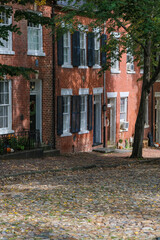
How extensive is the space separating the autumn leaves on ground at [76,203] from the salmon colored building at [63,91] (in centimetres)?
362

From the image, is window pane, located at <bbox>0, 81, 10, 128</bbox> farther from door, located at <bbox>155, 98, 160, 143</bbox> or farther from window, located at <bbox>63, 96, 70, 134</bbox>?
door, located at <bbox>155, 98, 160, 143</bbox>

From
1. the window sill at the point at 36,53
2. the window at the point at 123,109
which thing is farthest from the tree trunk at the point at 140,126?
the window at the point at 123,109

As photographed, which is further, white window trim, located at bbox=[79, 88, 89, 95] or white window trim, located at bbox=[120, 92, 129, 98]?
white window trim, located at bbox=[120, 92, 129, 98]

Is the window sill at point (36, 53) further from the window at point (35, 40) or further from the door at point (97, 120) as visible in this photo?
the door at point (97, 120)

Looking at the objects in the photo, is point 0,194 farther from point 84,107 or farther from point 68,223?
point 84,107

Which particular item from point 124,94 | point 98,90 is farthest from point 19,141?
point 124,94

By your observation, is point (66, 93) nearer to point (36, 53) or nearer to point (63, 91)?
point (63, 91)

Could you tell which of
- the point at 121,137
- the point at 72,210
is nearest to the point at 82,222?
the point at 72,210

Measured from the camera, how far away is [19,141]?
20.0 metres

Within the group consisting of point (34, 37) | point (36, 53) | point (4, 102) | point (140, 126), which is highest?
point (34, 37)

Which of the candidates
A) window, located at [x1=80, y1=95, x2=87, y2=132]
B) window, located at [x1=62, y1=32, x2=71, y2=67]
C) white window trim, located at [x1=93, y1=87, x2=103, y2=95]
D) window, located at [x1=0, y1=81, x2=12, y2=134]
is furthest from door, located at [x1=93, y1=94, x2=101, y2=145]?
window, located at [x1=0, y1=81, x2=12, y2=134]

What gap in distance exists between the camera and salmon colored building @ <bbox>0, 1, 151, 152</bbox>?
2033cm

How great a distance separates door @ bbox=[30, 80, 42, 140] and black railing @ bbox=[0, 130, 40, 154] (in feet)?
2.21

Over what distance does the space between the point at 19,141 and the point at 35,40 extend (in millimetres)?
4627
